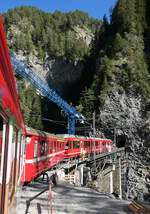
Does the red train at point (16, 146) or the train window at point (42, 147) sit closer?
the red train at point (16, 146)

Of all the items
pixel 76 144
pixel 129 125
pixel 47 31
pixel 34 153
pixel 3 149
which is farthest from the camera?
pixel 47 31

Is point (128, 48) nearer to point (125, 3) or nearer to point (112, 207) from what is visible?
point (125, 3)

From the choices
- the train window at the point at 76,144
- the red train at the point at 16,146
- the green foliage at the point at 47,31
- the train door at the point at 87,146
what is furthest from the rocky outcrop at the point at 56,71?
the train window at the point at 76,144

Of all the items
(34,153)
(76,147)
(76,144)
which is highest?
(34,153)

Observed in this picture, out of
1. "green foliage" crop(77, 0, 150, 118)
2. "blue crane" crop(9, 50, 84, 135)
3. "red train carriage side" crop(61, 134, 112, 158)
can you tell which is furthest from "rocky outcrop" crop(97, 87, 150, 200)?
"red train carriage side" crop(61, 134, 112, 158)

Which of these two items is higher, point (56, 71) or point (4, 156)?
point (56, 71)

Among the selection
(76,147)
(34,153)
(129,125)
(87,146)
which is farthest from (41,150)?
(129,125)

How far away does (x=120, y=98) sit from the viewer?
109 ft

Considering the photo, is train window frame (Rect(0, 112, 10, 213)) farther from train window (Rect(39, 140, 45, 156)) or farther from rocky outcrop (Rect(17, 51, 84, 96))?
rocky outcrop (Rect(17, 51, 84, 96))

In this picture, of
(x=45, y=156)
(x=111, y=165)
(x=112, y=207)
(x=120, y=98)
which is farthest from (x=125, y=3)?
(x=112, y=207)

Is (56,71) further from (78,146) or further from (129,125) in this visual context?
(78,146)

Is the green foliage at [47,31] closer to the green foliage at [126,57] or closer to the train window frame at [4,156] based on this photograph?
the green foliage at [126,57]

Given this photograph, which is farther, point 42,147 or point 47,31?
point 47,31

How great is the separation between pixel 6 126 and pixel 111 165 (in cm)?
2627
